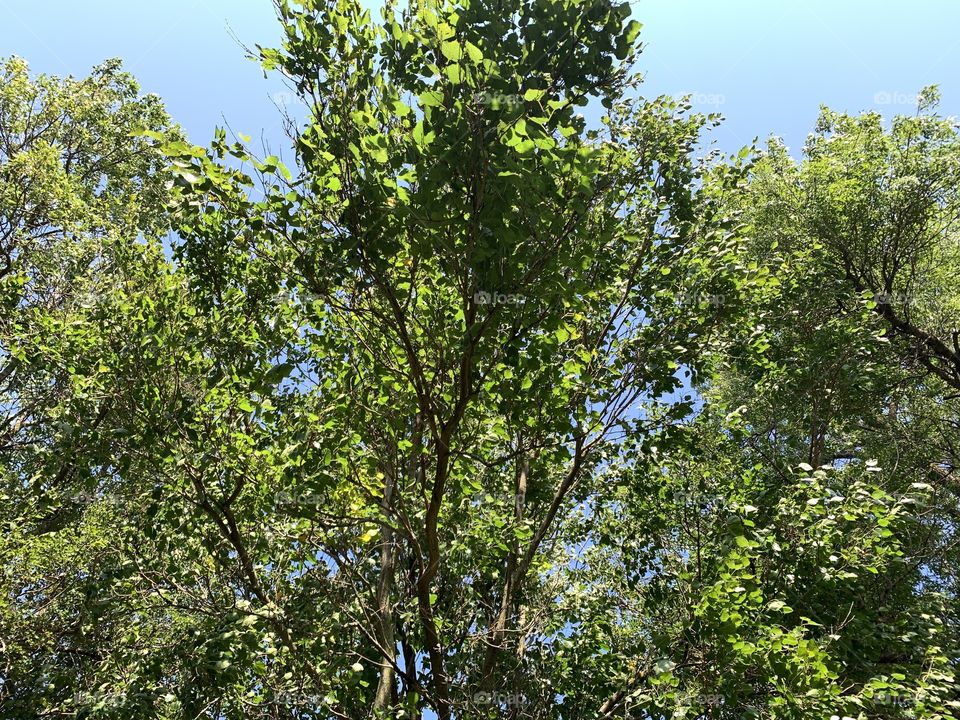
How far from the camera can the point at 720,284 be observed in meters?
7.49

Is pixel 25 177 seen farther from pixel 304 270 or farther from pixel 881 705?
pixel 881 705

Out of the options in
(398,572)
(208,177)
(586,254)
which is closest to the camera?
(208,177)

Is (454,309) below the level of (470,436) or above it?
above

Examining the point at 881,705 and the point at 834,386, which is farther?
the point at 834,386

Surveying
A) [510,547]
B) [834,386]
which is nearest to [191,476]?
[510,547]

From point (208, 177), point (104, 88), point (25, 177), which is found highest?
point (104, 88)

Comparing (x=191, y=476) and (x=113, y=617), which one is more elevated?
(x=191, y=476)

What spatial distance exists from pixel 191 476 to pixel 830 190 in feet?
43.4

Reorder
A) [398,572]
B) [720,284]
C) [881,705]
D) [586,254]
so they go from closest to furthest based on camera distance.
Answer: [586,254] → [881,705] → [720,284] → [398,572]

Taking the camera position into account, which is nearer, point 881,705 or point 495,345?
point 495,345

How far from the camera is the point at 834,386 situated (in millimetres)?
10555

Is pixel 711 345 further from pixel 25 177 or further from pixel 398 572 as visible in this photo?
pixel 25 177

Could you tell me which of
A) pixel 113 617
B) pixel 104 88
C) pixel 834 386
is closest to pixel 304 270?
pixel 113 617

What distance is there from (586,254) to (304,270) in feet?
8.42
